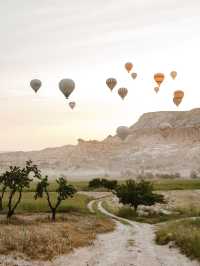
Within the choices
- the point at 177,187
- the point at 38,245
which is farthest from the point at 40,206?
the point at 177,187

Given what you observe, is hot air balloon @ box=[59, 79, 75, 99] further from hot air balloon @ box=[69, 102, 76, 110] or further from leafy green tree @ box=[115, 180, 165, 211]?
hot air balloon @ box=[69, 102, 76, 110]

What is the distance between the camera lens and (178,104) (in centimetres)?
12138

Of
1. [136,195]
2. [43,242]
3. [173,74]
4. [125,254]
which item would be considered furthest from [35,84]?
[173,74]

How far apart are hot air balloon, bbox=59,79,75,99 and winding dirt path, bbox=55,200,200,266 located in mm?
36628

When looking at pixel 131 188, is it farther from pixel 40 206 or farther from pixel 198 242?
pixel 198 242

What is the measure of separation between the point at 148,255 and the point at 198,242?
419 cm

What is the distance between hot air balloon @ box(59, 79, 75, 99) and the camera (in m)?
80.6

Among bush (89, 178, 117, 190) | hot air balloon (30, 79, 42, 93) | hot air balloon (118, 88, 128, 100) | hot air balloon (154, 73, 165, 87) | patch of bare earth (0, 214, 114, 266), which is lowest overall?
patch of bare earth (0, 214, 114, 266)

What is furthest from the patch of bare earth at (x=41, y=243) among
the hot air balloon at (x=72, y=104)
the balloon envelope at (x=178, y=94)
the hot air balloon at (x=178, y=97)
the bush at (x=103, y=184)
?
the bush at (x=103, y=184)

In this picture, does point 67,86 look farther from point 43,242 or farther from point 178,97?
point 178,97

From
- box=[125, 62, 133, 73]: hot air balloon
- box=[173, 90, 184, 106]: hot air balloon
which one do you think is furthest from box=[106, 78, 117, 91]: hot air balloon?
box=[173, 90, 184, 106]: hot air balloon

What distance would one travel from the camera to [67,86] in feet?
265

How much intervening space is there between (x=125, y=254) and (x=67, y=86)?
47.3 m

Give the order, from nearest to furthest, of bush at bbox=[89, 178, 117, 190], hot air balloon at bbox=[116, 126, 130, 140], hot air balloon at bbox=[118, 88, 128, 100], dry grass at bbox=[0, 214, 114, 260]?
1. dry grass at bbox=[0, 214, 114, 260]
2. hot air balloon at bbox=[118, 88, 128, 100]
3. hot air balloon at bbox=[116, 126, 130, 140]
4. bush at bbox=[89, 178, 117, 190]
